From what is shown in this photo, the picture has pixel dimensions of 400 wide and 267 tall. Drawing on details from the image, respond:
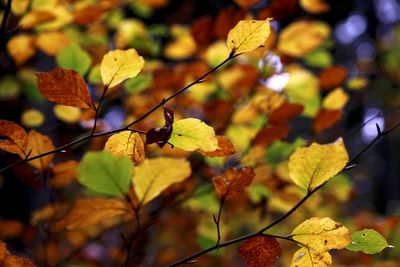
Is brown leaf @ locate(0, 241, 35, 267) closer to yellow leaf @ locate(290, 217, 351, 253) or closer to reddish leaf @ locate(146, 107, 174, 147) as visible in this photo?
reddish leaf @ locate(146, 107, 174, 147)

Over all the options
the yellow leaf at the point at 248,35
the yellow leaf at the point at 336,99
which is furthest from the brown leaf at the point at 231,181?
the yellow leaf at the point at 336,99

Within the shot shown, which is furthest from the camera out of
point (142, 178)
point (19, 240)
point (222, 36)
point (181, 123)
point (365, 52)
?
point (365, 52)

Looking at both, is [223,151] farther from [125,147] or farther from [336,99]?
[336,99]

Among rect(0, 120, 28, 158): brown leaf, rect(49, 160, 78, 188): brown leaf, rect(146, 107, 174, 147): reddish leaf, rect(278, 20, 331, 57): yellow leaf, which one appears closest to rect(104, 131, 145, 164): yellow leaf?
rect(146, 107, 174, 147): reddish leaf

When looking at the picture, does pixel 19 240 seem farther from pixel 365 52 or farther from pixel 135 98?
pixel 365 52

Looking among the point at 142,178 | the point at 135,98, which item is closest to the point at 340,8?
the point at 135,98
